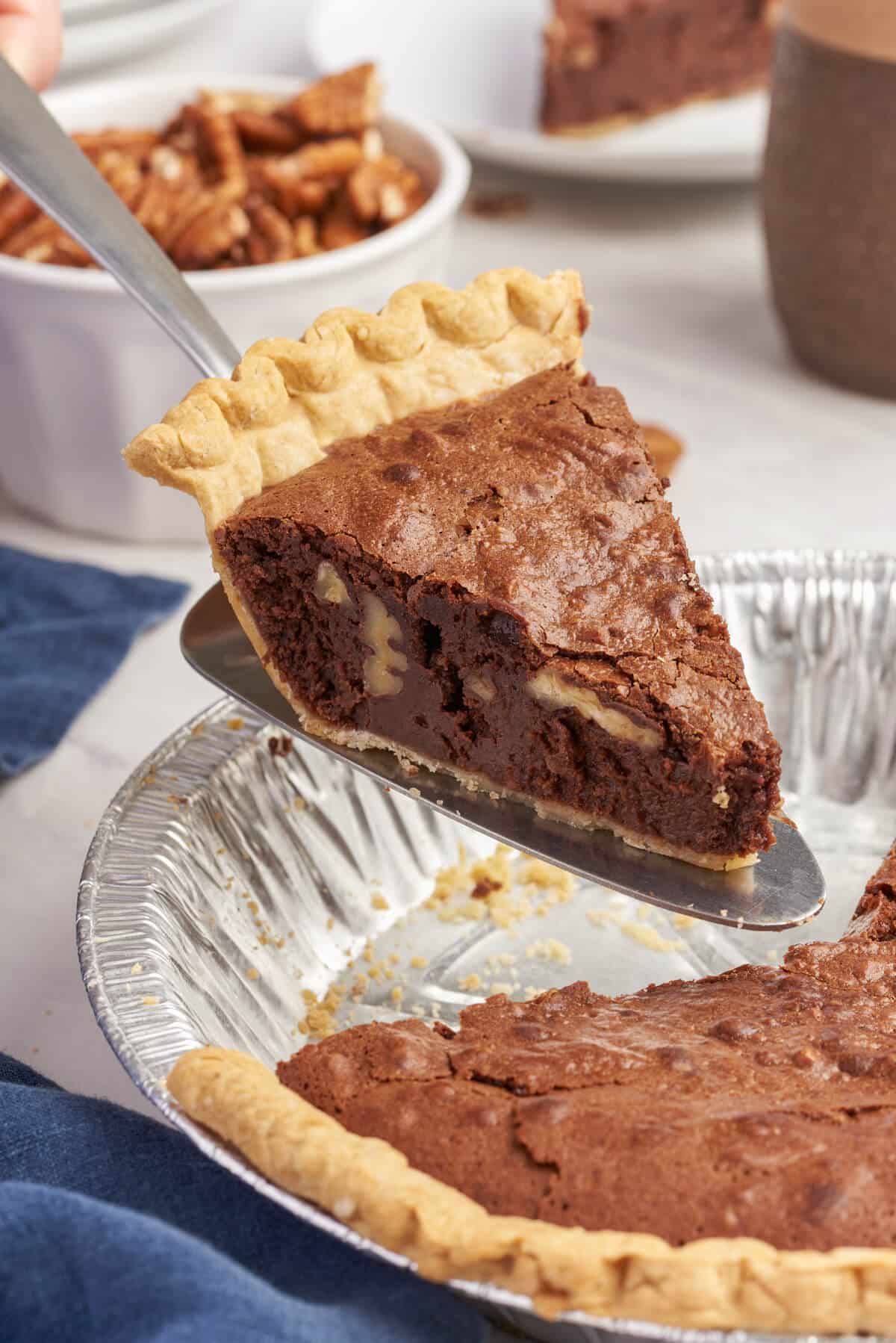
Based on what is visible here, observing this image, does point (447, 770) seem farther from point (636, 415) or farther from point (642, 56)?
point (642, 56)

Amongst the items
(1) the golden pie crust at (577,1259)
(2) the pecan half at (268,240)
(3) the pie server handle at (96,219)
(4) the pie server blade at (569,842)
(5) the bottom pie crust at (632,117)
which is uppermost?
(3) the pie server handle at (96,219)

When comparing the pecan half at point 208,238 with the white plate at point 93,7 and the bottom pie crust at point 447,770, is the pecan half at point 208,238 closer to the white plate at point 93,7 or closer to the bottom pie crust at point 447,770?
the bottom pie crust at point 447,770

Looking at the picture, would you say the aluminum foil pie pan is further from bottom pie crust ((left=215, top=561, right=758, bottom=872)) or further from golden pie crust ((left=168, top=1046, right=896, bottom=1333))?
golden pie crust ((left=168, top=1046, right=896, bottom=1333))

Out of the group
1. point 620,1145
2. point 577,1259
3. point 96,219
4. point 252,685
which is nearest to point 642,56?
point 96,219

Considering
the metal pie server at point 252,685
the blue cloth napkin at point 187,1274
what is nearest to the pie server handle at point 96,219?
the metal pie server at point 252,685

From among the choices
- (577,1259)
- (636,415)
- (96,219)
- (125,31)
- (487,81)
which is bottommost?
(636,415)

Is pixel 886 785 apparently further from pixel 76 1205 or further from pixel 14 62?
pixel 14 62
